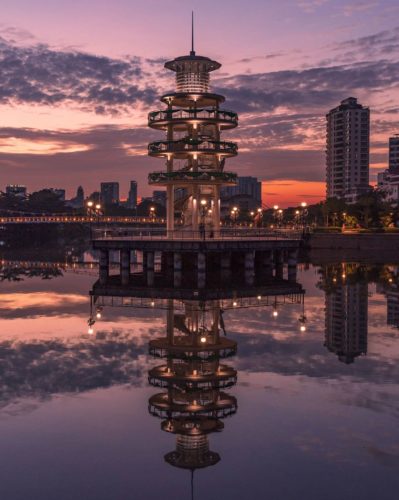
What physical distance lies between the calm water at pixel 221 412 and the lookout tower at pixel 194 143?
2478 cm

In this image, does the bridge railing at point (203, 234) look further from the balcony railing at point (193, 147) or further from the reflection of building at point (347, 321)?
the reflection of building at point (347, 321)

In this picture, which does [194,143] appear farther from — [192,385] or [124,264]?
[192,385]

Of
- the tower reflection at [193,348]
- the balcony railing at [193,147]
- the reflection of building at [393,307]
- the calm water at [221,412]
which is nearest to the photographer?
the calm water at [221,412]

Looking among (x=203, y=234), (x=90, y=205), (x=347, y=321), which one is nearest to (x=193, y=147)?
(x=203, y=234)

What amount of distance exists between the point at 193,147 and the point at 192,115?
13.8 ft

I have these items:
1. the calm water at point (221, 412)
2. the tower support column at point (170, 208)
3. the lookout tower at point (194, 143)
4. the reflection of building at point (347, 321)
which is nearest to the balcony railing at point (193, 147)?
the lookout tower at point (194, 143)

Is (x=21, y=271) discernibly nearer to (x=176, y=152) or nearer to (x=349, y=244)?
(x=176, y=152)

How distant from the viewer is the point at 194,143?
63594mm

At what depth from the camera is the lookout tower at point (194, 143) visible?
212 feet

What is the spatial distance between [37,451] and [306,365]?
1347cm

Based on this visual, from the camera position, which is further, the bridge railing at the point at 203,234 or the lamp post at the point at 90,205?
the lamp post at the point at 90,205

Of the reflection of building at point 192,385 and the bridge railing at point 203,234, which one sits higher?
the bridge railing at point 203,234

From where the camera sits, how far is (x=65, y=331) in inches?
1407

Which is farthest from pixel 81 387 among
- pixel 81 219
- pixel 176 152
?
pixel 81 219
